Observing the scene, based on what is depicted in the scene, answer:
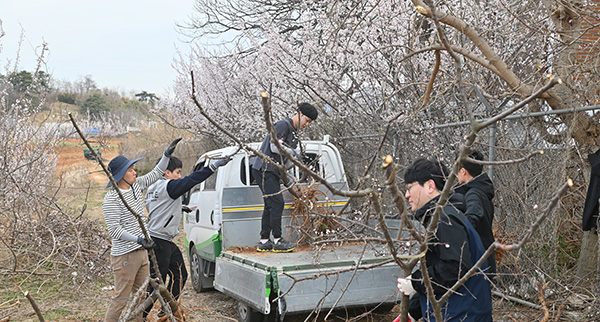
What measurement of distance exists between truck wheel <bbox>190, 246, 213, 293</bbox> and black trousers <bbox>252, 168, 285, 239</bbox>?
1649 mm

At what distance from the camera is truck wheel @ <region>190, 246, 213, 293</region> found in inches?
293

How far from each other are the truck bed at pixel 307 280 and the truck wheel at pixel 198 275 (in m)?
1.58

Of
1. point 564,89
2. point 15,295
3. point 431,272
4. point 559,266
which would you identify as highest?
point 564,89

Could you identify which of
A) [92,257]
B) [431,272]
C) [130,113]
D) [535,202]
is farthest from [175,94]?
[130,113]

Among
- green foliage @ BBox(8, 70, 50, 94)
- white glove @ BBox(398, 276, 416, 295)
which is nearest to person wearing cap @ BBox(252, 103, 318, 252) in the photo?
white glove @ BBox(398, 276, 416, 295)

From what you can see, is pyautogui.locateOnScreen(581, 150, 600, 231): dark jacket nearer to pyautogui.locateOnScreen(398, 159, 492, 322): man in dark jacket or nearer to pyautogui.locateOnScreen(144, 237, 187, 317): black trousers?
pyautogui.locateOnScreen(398, 159, 492, 322): man in dark jacket

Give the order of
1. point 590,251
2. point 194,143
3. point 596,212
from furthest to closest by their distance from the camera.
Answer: point 194,143
point 590,251
point 596,212

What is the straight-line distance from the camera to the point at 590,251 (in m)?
5.34

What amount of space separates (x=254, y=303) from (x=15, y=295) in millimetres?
3890

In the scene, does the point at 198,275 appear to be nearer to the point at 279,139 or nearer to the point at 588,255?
the point at 279,139

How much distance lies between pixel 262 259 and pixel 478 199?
2338 mm

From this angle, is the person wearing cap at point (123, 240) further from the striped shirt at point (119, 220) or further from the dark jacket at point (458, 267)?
the dark jacket at point (458, 267)

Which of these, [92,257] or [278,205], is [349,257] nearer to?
[278,205]

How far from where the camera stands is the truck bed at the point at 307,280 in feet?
16.2
